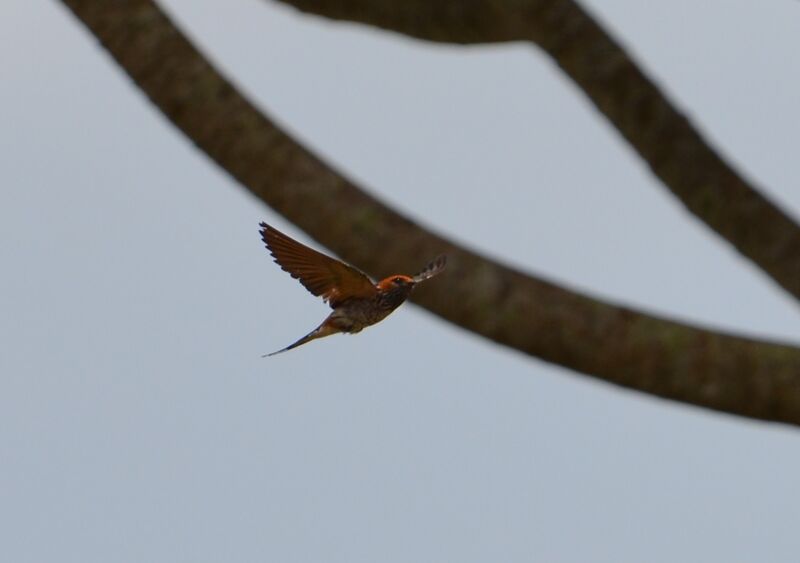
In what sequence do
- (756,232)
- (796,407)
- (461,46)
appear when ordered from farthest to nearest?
(461,46) → (756,232) → (796,407)

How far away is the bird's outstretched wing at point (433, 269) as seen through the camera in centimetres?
357

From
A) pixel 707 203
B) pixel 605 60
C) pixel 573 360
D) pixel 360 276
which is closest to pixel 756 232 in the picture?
pixel 707 203

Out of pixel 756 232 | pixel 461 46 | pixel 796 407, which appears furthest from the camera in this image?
pixel 461 46

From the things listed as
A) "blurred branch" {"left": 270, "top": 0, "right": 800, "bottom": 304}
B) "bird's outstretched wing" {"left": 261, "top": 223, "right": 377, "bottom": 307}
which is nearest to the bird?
"bird's outstretched wing" {"left": 261, "top": 223, "right": 377, "bottom": 307}

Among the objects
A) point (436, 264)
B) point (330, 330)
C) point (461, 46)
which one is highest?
point (461, 46)

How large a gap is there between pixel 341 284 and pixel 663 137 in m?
1.14

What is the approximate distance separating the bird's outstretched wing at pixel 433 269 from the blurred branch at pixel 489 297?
4 centimetres

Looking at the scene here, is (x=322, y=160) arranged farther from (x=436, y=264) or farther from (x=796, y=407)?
(x=796, y=407)

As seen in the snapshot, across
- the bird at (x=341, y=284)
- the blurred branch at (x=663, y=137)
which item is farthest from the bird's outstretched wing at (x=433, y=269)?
the blurred branch at (x=663, y=137)

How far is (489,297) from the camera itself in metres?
3.63

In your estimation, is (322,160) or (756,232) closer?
(322,160)

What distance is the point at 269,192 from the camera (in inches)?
145

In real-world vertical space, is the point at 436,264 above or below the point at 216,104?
below

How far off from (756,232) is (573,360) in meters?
0.91
